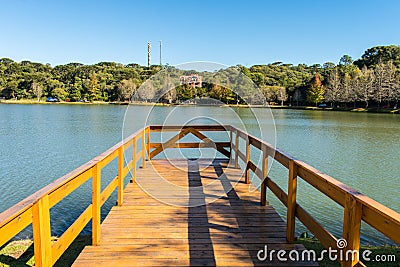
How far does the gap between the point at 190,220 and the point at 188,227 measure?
0.71ft

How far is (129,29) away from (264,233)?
42.4 m

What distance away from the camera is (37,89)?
67.3 m

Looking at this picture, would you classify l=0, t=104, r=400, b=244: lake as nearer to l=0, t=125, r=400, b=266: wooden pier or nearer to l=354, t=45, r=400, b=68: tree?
l=0, t=125, r=400, b=266: wooden pier

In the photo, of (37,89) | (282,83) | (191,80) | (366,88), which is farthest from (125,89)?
(191,80)

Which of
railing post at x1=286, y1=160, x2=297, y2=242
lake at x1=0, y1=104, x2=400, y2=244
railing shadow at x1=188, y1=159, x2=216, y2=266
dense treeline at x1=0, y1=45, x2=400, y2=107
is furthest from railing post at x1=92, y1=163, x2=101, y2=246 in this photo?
dense treeline at x1=0, y1=45, x2=400, y2=107

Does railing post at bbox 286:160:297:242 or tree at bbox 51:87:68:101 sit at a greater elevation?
tree at bbox 51:87:68:101

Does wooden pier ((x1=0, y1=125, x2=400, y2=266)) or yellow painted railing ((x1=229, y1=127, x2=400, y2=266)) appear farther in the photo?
wooden pier ((x1=0, y1=125, x2=400, y2=266))

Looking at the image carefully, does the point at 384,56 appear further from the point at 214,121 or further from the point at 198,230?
the point at 198,230

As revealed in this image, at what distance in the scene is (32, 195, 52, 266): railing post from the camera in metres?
1.69

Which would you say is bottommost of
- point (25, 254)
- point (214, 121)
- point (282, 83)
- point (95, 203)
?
point (25, 254)

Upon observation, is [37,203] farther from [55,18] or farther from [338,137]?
[55,18]

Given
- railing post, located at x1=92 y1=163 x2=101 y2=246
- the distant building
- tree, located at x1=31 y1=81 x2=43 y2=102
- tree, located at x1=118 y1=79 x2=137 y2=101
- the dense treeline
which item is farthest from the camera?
tree, located at x1=31 y1=81 x2=43 y2=102

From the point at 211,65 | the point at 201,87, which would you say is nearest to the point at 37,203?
the point at 211,65

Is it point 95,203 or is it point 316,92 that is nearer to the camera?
point 95,203
